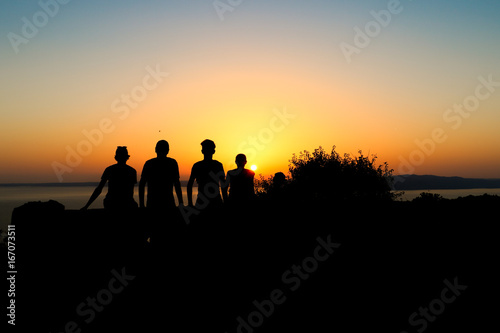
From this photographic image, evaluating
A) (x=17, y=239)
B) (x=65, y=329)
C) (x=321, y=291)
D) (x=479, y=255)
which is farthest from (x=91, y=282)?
(x=479, y=255)

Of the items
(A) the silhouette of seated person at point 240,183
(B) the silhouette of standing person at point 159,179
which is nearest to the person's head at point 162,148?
(B) the silhouette of standing person at point 159,179

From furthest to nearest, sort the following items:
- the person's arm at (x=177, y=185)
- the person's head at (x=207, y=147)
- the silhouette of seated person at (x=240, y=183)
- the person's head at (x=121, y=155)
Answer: the silhouette of seated person at (x=240, y=183) → the person's head at (x=207, y=147) → the person's head at (x=121, y=155) → the person's arm at (x=177, y=185)

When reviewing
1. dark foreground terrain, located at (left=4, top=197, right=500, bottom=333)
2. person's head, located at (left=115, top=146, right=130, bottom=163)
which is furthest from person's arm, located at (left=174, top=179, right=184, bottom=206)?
person's head, located at (left=115, top=146, right=130, bottom=163)

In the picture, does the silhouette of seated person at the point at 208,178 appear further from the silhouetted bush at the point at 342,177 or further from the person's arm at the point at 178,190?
the silhouetted bush at the point at 342,177

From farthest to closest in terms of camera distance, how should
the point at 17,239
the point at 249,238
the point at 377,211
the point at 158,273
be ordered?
the point at 377,211 < the point at 249,238 < the point at 158,273 < the point at 17,239

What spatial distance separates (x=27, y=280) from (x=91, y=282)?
1.13 meters

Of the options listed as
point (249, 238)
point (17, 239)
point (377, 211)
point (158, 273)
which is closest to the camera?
point (17, 239)

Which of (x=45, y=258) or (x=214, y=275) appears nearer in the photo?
(x=45, y=258)

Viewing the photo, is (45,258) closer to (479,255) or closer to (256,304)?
(256,304)

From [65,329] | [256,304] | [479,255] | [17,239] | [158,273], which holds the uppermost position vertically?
[17,239]

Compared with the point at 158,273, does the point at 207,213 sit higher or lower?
higher

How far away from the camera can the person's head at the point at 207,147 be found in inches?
318

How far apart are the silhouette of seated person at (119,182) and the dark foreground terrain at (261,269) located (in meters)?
0.26

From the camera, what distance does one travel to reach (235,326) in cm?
742
